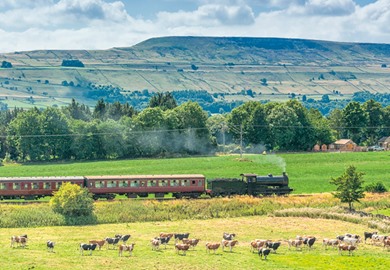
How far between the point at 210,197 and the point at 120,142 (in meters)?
48.3

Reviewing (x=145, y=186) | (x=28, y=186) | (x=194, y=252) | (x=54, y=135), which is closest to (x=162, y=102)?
(x=54, y=135)

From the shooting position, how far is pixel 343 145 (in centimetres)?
14825

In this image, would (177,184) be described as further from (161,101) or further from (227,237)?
(161,101)

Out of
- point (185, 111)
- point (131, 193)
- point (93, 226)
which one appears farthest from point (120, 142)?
point (93, 226)

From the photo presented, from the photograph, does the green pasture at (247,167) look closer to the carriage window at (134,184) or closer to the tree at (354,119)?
the carriage window at (134,184)

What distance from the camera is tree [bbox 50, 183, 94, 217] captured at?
6800 centimetres

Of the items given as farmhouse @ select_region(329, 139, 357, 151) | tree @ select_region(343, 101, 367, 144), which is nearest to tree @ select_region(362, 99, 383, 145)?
tree @ select_region(343, 101, 367, 144)

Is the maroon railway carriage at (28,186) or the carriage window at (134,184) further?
the carriage window at (134,184)

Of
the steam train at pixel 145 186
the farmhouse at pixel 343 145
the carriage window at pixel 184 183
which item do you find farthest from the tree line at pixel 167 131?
the carriage window at pixel 184 183

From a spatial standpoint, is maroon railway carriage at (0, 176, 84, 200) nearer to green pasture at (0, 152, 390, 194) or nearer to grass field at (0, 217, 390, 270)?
grass field at (0, 217, 390, 270)

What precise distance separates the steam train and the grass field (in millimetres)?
15003

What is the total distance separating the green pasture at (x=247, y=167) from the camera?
101 meters

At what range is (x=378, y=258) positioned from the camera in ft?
164

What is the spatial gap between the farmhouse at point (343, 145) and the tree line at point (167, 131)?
1.63m
